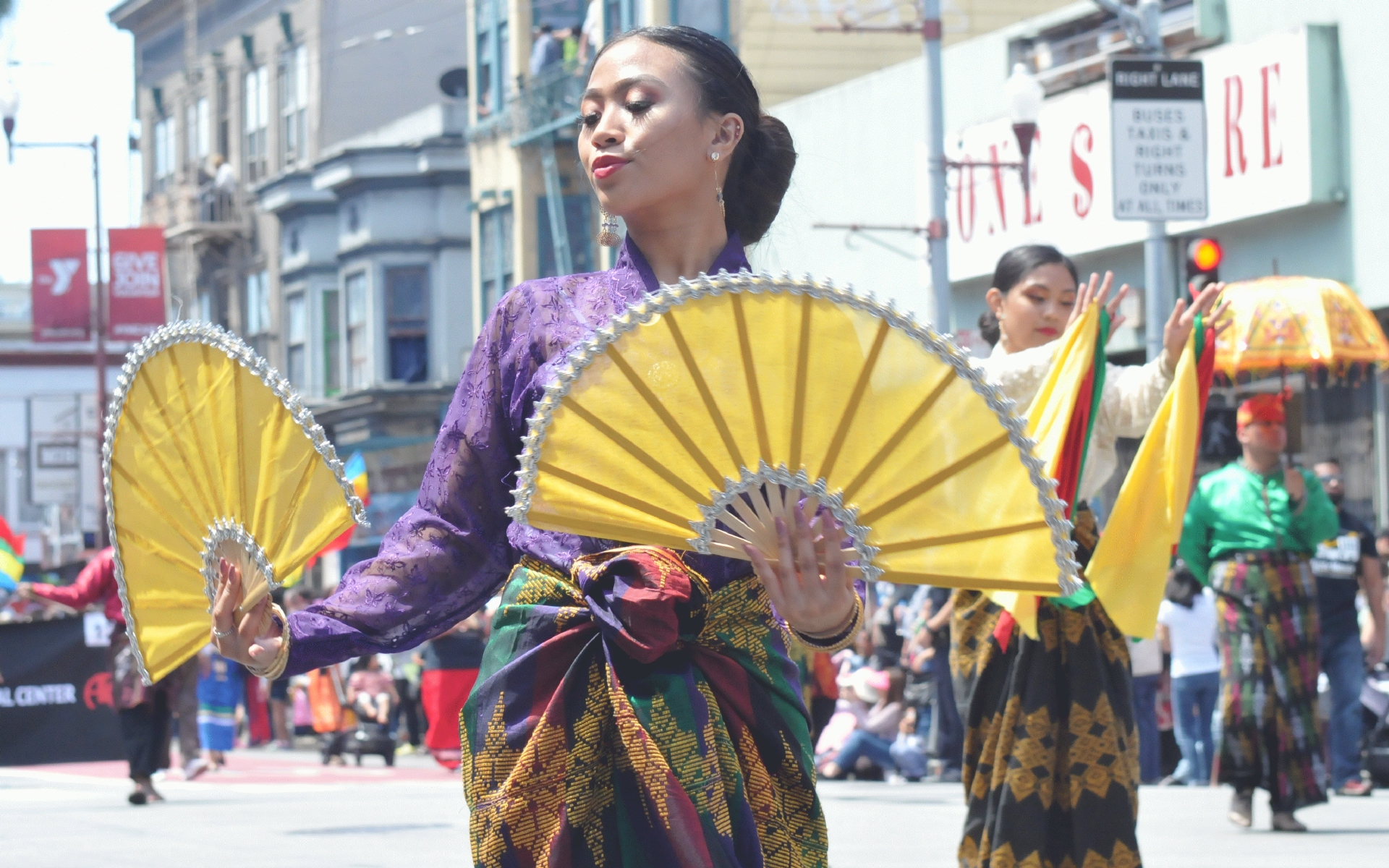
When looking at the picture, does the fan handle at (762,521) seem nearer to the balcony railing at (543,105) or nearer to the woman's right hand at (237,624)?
the woman's right hand at (237,624)

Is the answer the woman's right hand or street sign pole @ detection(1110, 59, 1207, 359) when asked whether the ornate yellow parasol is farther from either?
the woman's right hand

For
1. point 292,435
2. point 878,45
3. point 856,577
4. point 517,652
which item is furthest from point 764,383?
point 878,45

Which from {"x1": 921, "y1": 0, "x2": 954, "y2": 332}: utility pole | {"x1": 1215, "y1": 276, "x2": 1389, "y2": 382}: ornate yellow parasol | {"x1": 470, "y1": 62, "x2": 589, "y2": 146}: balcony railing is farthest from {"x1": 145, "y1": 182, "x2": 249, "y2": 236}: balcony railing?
{"x1": 1215, "y1": 276, "x2": 1389, "y2": 382}: ornate yellow parasol

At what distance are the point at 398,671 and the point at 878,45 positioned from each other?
11014 millimetres

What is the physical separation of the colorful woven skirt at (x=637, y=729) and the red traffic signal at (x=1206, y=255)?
27.8ft

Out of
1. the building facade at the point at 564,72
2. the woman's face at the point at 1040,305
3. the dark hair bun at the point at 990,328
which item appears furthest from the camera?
the building facade at the point at 564,72

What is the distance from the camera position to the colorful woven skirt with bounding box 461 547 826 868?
120 inches

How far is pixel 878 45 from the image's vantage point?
1101 inches

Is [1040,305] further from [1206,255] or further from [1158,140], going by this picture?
[1158,140]

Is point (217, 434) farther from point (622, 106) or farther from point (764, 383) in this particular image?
point (764, 383)

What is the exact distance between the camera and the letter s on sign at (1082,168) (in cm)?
1936

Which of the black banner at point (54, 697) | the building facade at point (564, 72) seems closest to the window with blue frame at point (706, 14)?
the building facade at point (564, 72)

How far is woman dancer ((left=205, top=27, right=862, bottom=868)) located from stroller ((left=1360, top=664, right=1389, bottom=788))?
31.2 feet

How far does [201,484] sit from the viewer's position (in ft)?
11.7
